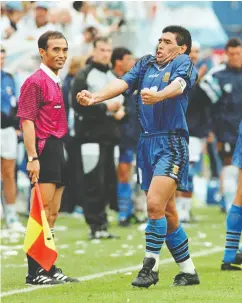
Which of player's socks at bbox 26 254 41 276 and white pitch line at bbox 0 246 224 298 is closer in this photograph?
white pitch line at bbox 0 246 224 298

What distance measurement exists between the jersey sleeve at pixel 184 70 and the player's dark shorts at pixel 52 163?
1.32m

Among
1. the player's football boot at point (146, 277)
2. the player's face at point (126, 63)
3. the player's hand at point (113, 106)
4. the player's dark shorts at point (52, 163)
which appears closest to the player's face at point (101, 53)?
the player's hand at point (113, 106)

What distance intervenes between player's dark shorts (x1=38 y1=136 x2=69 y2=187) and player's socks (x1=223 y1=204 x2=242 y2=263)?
69.8 inches

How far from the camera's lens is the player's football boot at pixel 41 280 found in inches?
405

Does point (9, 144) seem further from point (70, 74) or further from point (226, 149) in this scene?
point (226, 149)

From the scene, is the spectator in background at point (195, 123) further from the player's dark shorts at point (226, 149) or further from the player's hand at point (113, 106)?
the player's hand at point (113, 106)

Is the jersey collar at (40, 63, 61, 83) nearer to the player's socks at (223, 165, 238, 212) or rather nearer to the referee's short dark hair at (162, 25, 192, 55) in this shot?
the referee's short dark hair at (162, 25, 192, 55)

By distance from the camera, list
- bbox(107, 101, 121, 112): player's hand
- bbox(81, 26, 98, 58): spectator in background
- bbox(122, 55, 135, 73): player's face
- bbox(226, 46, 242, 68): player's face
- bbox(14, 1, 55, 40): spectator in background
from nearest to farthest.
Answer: bbox(107, 101, 121, 112): player's hand < bbox(122, 55, 135, 73): player's face < bbox(226, 46, 242, 68): player's face < bbox(14, 1, 55, 40): spectator in background < bbox(81, 26, 98, 58): spectator in background

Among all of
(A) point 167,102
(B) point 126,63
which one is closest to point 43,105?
(A) point 167,102

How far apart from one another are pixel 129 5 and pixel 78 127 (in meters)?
9.32

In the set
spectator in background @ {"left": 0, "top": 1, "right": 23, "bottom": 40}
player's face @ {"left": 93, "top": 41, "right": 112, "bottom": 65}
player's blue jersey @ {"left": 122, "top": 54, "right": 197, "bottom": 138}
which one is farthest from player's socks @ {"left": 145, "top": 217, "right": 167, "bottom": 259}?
spectator in background @ {"left": 0, "top": 1, "right": 23, "bottom": 40}

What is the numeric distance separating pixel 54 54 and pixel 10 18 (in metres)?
8.27

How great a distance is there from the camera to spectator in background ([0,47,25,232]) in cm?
1603

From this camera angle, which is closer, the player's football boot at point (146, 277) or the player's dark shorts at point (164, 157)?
the player's football boot at point (146, 277)
